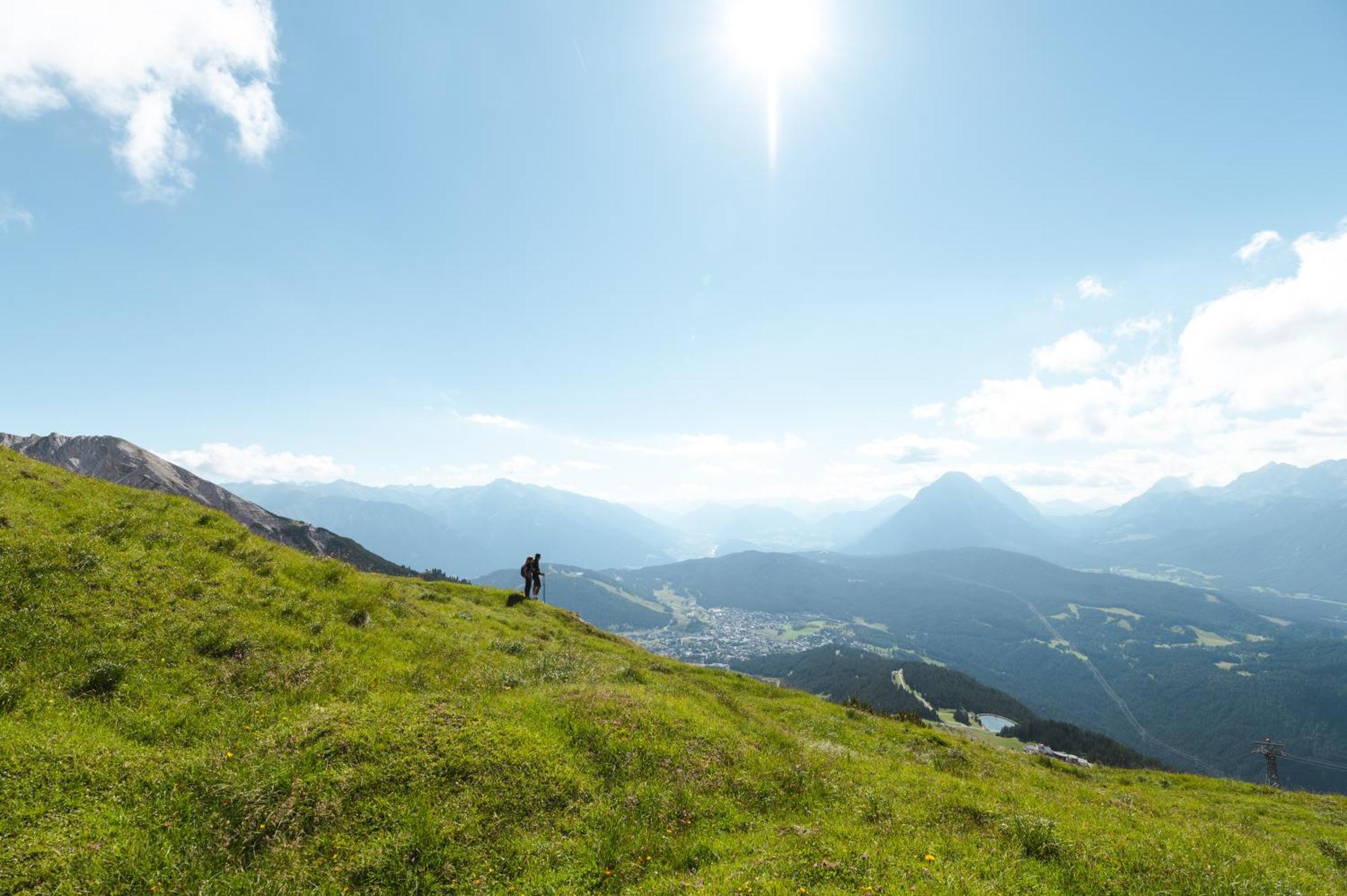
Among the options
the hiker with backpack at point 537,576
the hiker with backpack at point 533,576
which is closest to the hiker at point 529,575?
the hiker with backpack at point 533,576

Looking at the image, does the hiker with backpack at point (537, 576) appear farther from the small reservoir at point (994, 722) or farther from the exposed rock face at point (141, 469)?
the small reservoir at point (994, 722)

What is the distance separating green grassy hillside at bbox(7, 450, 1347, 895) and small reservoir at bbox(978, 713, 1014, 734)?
18985 cm

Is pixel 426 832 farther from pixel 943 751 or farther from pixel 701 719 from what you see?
pixel 943 751

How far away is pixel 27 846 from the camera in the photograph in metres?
7.91

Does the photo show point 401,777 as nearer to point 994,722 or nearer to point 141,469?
point 141,469

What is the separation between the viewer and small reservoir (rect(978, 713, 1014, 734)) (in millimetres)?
172250

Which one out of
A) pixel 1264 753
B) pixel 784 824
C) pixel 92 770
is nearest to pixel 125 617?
pixel 92 770

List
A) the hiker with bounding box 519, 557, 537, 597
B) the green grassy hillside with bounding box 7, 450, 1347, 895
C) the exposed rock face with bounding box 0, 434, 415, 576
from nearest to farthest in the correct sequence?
the green grassy hillside with bounding box 7, 450, 1347, 895
the hiker with bounding box 519, 557, 537, 597
the exposed rock face with bounding box 0, 434, 415, 576

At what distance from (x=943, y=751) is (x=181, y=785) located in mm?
25229

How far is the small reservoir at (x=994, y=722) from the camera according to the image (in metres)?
172

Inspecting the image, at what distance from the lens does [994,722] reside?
18362cm

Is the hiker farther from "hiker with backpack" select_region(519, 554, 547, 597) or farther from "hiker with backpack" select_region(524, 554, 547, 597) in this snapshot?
"hiker with backpack" select_region(524, 554, 547, 597)

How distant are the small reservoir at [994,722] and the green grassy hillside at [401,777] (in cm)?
18985

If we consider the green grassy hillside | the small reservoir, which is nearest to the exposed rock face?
the green grassy hillside
